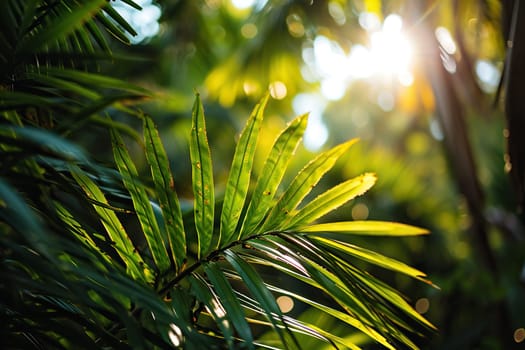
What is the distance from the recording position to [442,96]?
3.79 ft

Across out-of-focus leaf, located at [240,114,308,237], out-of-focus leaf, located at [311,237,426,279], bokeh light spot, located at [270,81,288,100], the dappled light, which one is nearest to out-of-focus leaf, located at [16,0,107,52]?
the dappled light

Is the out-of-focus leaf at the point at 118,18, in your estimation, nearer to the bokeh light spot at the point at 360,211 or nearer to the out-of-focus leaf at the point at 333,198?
the out-of-focus leaf at the point at 333,198

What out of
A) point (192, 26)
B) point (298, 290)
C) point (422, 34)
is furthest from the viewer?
point (192, 26)

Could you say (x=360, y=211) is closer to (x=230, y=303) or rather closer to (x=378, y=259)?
(x=378, y=259)

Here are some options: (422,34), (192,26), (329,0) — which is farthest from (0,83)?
(192,26)

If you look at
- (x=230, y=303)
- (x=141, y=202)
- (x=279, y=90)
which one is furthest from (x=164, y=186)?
(x=279, y=90)

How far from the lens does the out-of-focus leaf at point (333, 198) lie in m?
0.59

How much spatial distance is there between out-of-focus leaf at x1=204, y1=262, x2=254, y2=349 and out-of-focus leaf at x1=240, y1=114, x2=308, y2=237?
88 millimetres

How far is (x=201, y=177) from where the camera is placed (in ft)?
1.86

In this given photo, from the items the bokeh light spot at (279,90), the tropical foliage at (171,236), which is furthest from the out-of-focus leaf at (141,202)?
the bokeh light spot at (279,90)

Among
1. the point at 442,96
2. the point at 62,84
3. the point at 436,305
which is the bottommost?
the point at 436,305

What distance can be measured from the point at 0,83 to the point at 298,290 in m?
1.37

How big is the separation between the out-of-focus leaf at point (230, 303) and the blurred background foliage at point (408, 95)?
1.57 ft

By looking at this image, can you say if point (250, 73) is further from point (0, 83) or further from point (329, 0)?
point (0, 83)
